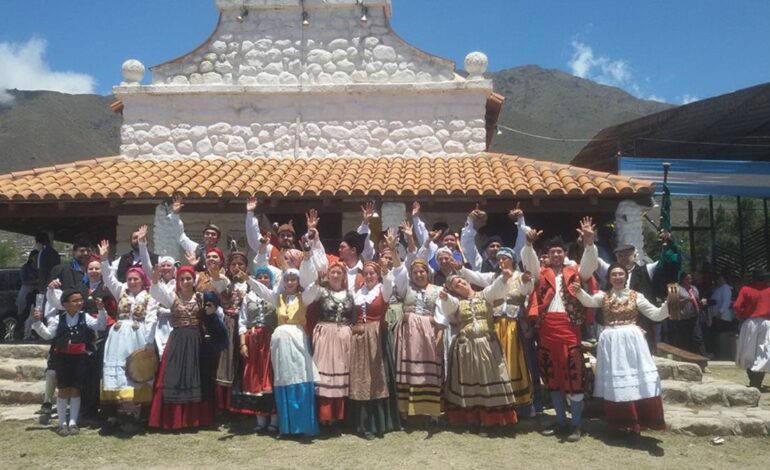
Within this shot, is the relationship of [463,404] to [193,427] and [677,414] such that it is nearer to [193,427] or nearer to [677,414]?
[677,414]

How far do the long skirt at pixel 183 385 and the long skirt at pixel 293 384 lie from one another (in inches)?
28.7

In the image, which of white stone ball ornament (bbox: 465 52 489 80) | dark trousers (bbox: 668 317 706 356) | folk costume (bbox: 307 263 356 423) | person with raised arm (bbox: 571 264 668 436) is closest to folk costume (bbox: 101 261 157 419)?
folk costume (bbox: 307 263 356 423)

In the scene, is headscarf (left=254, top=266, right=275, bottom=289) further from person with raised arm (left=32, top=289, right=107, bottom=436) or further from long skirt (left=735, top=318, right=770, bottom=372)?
long skirt (left=735, top=318, right=770, bottom=372)

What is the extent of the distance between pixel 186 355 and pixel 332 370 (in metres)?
1.34

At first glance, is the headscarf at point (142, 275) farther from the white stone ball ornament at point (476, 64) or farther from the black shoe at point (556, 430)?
the white stone ball ornament at point (476, 64)

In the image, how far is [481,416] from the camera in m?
5.64

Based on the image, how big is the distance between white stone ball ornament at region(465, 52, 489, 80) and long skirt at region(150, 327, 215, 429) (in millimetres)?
6240

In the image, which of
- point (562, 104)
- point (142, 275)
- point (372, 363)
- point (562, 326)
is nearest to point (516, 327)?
point (562, 326)

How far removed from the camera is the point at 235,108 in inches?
393

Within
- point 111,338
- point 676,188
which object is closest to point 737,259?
point 676,188

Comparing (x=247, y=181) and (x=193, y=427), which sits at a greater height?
(x=247, y=181)

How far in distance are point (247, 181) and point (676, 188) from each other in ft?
A: 23.6

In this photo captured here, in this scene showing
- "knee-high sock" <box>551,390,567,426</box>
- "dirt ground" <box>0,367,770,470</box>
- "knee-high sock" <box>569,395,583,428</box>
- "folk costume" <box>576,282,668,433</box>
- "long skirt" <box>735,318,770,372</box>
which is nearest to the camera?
"dirt ground" <box>0,367,770,470</box>

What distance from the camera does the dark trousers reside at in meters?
10.3
